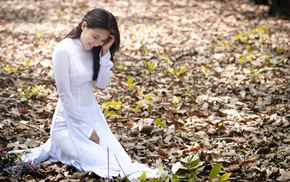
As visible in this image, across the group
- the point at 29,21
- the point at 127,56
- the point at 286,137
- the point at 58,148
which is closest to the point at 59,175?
the point at 58,148

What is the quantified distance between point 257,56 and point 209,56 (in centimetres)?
89

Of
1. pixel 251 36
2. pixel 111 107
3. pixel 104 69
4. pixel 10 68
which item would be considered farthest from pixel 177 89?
pixel 251 36

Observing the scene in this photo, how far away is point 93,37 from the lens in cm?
274

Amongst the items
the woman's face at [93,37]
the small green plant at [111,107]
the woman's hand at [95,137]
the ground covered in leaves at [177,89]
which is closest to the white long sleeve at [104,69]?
the woman's face at [93,37]

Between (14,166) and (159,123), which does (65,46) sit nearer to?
(14,166)

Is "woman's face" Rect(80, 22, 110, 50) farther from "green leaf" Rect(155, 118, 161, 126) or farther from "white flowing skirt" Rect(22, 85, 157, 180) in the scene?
"green leaf" Rect(155, 118, 161, 126)

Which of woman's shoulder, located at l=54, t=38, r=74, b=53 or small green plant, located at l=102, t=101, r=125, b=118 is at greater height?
woman's shoulder, located at l=54, t=38, r=74, b=53

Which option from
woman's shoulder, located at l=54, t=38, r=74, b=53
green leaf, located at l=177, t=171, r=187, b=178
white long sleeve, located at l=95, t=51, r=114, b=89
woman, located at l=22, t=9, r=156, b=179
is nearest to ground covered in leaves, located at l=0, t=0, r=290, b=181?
Result: woman, located at l=22, t=9, r=156, b=179

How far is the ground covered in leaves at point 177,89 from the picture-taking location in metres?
3.25

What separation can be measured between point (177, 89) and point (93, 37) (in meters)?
2.29

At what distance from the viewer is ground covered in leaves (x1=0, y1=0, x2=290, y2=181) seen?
3.25m

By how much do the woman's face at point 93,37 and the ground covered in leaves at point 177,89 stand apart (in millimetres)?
1130

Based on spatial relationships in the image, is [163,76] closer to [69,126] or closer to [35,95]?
[35,95]

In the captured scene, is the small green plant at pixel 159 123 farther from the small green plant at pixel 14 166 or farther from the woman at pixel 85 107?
the small green plant at pixel 14 166
